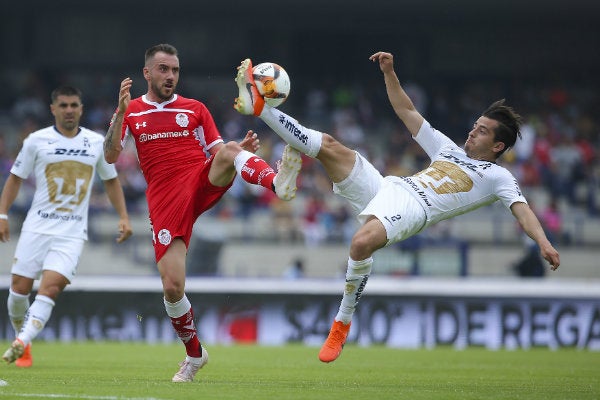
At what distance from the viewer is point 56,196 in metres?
11.9

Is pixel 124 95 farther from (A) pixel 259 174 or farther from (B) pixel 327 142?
(B) pixel 327 142

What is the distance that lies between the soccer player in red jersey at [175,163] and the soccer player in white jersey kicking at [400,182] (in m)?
0.57

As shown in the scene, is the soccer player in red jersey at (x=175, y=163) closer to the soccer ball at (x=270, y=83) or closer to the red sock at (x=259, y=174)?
the red sock at (x=259, y=174)

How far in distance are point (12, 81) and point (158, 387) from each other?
20813 millimetres

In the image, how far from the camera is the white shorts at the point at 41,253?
11.7 m

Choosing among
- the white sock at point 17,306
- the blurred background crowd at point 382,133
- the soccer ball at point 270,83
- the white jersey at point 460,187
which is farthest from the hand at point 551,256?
the blurred background crowd at point 382,133

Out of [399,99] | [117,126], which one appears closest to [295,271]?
[399,99]

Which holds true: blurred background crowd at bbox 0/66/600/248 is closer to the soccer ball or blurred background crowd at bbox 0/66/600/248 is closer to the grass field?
the grass field

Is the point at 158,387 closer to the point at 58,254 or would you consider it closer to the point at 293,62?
the point at 58,254

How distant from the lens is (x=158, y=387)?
9094 millimetres

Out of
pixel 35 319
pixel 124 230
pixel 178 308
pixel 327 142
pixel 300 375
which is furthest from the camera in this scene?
pixel 124 230

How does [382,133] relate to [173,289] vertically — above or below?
Answer: above

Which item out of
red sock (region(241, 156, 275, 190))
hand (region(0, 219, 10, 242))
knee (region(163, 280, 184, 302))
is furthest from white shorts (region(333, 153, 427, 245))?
hand (region(0, 219, 10, 242))

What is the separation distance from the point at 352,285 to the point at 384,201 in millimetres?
794
